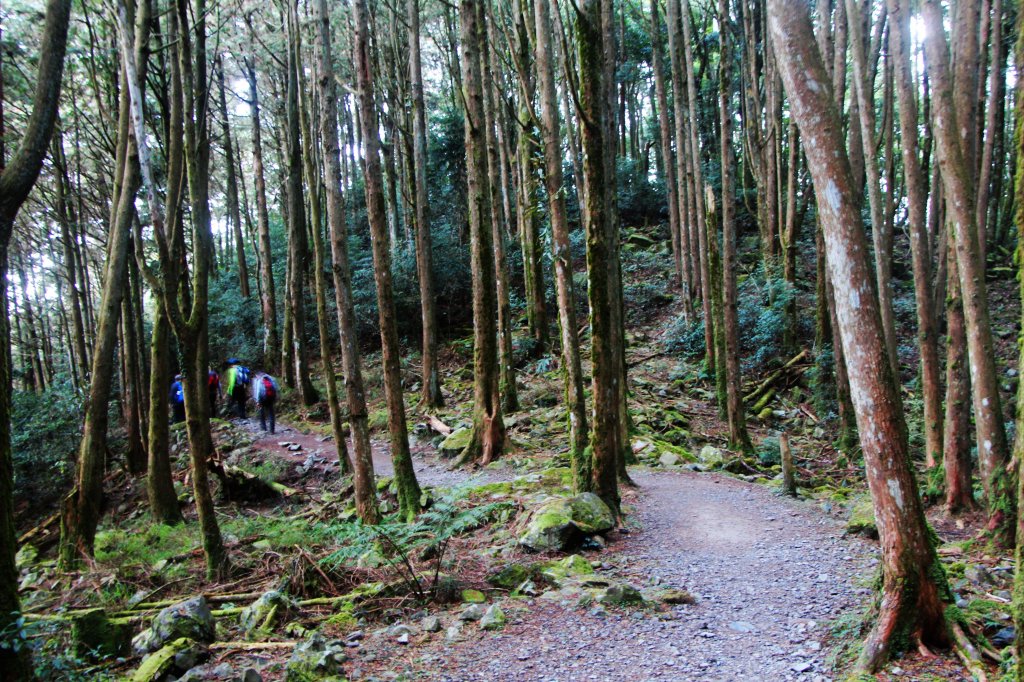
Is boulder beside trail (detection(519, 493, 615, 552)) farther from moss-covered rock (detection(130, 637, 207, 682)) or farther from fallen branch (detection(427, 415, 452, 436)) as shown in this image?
fallen branch (detection(427, 415, 452, 436))

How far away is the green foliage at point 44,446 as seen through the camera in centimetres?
1304

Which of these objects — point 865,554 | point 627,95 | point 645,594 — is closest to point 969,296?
point 865,554

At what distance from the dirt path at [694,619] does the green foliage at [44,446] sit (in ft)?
39.7

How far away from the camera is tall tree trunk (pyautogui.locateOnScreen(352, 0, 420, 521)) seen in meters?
7.62

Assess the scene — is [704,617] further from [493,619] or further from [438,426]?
[438,426]

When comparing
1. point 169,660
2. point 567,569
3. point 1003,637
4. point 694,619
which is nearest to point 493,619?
point 567,569

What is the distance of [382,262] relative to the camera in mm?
7910

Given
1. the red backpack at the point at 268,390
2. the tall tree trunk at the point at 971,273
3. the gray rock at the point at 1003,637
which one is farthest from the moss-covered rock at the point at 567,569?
the red backpack at the point at 268,390

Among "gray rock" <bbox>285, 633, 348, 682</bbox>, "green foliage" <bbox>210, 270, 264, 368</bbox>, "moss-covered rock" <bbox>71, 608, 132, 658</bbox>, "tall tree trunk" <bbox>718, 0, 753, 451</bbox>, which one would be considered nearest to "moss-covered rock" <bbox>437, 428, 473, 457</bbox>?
"tall tree trunk" <bbox>718, 0, 753, 451</bbox>

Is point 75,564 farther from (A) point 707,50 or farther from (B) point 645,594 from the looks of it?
(A) point 707,50

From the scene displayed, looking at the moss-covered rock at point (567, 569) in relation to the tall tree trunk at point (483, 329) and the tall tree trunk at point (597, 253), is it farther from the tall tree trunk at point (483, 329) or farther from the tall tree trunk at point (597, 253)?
the tall tree trunk at point (483, 329)

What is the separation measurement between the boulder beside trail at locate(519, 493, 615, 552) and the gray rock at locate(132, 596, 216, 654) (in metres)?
3.16

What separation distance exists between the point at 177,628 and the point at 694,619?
4.21 metres

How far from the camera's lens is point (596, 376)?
23.7ft
